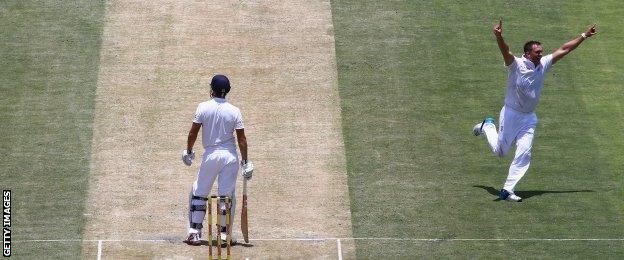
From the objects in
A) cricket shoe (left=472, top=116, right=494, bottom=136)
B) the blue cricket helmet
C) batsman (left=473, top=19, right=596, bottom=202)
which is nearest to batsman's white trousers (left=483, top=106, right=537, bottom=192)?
batsman (left=473, top=19, right=596, bottom=202)

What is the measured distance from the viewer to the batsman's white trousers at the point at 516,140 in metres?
22.2

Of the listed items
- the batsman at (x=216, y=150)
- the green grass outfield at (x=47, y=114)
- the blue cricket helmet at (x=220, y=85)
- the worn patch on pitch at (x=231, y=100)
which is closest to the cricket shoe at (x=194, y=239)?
the batsman at (x=216, y=150)

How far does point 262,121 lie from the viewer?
24.8 meters

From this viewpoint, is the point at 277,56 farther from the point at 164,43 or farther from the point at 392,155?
the point at 392,155

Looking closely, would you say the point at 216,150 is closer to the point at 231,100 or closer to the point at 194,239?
the point at 194,239

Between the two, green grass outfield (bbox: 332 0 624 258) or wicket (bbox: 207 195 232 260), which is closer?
wicket (bbox: 207 195 232 260)

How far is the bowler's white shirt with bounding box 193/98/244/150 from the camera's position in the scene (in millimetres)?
20234

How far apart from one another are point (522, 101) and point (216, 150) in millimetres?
4953

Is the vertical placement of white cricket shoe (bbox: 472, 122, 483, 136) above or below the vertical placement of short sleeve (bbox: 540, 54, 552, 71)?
below

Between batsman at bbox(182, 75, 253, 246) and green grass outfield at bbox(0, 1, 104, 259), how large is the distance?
5.71 feet

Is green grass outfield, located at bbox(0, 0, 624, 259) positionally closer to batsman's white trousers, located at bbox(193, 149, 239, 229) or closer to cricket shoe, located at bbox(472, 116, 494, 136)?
cricket shoe, located at bbox(472, 116, 494, 136)

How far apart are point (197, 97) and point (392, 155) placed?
3735 mm

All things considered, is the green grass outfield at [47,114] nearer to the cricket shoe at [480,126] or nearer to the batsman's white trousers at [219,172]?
the batsman's white trousers at [219,172]

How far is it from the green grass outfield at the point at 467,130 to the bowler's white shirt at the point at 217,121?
96.5 inches
